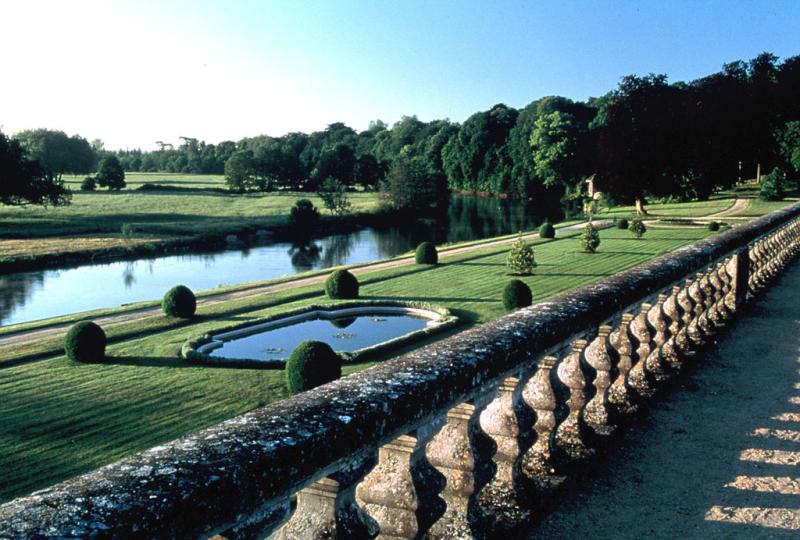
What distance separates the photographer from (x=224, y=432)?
5.57 feet

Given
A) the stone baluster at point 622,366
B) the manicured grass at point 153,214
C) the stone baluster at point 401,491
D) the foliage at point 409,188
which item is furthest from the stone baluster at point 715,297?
the foliage at point 409,188

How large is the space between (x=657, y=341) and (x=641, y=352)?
0.36 metres

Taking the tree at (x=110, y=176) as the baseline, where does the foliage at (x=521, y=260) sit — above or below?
below

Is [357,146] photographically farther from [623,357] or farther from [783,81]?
[623,357]

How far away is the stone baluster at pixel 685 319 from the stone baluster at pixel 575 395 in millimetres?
2180

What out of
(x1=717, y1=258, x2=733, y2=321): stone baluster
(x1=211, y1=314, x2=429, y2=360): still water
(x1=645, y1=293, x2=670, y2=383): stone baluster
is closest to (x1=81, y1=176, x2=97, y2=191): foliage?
(x1=211, y1=314, x2=429, y2=360): still water

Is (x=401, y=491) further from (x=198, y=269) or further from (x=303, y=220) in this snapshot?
(x=303, y=220)

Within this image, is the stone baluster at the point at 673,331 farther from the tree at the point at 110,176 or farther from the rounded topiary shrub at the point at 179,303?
the tree at the point at 110,176

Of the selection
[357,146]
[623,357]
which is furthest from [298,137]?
[623,357]

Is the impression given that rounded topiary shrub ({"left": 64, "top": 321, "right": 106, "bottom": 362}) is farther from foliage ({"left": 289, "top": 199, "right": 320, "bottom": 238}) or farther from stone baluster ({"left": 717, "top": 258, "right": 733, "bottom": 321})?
foliage ({"left": 289, "top": 199, "right": 320, "bottom": 238})

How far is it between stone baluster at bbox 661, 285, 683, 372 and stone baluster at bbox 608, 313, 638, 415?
86 centimetres

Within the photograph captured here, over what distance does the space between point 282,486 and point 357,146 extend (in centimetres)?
14746

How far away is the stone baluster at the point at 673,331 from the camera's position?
502 centimetres

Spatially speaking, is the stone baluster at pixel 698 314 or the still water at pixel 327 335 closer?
the stone baluster at pixel 698 314
